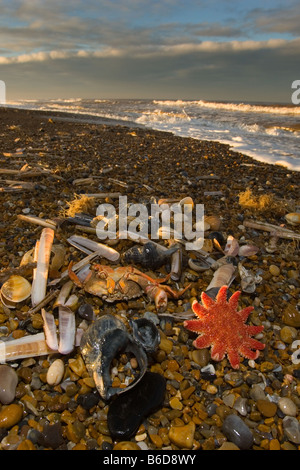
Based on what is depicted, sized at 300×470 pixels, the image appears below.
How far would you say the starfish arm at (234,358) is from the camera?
2.97 metres

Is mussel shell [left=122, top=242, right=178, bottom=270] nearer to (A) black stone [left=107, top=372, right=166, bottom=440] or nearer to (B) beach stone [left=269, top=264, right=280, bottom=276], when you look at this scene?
(B) beach stone [left=269, top=264, right=280, bottom=276]

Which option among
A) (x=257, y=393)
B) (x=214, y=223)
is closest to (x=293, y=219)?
(x=214, y=223)

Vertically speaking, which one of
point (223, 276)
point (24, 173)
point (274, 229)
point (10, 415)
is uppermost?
point (24, 173)

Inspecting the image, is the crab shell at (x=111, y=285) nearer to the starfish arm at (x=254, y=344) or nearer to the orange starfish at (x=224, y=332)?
the orange starfish at (x=224, y=332)

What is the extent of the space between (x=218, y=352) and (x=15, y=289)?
241 cm

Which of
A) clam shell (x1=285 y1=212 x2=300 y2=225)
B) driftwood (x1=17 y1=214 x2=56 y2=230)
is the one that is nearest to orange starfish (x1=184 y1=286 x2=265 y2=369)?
driftwood (x1=17 y1=214 x2=56 y2=230)

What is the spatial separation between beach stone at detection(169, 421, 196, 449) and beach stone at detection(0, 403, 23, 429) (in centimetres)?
129

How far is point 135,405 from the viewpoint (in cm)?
254

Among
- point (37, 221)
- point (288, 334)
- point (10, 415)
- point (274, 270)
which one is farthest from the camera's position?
point (37, 221)

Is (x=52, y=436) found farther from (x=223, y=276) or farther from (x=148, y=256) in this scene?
(x=223, y=276)

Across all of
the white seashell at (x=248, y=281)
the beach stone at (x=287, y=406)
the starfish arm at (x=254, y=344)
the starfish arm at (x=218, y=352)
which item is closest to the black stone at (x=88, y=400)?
the starfish arm at (x=218, y=352)

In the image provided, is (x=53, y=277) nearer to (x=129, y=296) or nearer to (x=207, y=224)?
(x=129, y=296)

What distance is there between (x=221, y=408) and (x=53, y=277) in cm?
250
